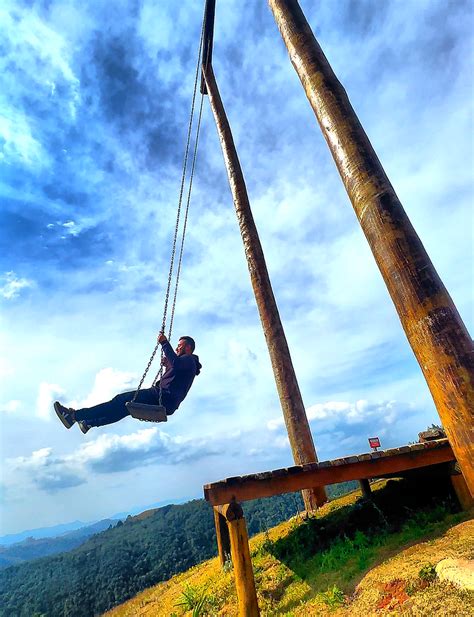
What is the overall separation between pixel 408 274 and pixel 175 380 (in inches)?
235

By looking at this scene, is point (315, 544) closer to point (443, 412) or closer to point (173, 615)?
point (173, 615)

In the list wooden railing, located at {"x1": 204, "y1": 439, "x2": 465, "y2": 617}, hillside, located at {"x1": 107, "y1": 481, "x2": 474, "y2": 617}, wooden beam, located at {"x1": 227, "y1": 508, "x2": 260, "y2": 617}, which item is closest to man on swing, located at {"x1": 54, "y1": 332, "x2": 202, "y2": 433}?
hillside, located at {"x1": 107, "y1": 481, "x2": 474, "y2": 617}

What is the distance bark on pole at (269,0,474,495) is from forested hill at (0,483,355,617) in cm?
2994

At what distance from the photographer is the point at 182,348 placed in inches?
319

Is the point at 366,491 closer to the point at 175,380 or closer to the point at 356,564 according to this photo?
the point at 356,564

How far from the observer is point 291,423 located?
7.36m

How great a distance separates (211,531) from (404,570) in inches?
1712

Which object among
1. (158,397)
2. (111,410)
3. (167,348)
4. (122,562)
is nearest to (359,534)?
(158,397)

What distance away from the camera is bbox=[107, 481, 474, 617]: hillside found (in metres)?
2.92

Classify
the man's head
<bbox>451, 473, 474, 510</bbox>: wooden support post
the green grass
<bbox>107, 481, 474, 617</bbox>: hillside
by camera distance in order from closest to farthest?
<bbox>107, 481, 474, 617</bbox>: hillside
the green grass
<bbox>451, 473, 474, 510</bbox>: wooden support post
the man's head

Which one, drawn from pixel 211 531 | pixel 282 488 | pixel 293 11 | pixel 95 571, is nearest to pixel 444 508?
pixel 282 488

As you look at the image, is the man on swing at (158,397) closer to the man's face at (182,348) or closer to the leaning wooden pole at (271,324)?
the man's face at (182,348)

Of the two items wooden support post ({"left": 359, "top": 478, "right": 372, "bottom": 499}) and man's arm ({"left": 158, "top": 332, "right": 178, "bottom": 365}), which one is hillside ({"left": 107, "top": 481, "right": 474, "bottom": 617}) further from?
man's arm ({"left": 158, "top": 332, "right": 178, "bottom": 365})

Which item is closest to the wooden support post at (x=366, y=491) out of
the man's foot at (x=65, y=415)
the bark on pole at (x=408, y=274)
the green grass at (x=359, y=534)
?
the green grass at (x=359, y=534)
